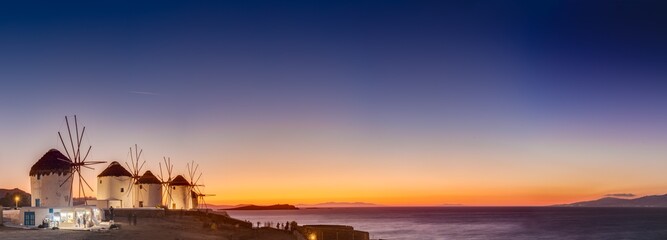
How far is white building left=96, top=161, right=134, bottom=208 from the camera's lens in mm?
85125

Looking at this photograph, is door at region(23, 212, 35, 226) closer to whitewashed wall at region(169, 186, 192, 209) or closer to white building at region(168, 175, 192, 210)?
white building at region(168, 175, 192, 210)

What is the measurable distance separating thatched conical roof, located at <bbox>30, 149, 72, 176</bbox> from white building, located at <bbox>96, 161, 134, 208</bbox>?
18352 millimetres

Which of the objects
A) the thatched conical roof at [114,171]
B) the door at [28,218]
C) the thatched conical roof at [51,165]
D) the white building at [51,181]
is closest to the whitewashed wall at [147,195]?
the thatched conical roof at [114,171]

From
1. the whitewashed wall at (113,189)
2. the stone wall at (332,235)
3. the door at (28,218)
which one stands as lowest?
the stone wall at (332,235)

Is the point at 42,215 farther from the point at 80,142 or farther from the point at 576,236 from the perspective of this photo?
the point at 576,236

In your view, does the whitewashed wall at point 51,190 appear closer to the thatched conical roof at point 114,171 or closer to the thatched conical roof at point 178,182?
the thatched conical roof at point 114,171

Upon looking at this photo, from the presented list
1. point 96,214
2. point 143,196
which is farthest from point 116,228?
point 143,196

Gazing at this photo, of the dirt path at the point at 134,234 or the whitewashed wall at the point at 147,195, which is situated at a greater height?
the whitewashed wall at the point at 147,195

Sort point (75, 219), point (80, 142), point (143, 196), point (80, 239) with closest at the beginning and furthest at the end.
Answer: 1. point (80, 239)
2. point (75, 219)
3. point (80, 142)
4. point (143, 196)

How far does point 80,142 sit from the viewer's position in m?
70.4

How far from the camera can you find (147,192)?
96750 mm

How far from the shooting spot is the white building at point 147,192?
9569cm

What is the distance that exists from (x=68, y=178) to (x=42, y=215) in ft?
44.8

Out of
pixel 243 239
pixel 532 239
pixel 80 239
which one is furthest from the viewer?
pixel 532 239
